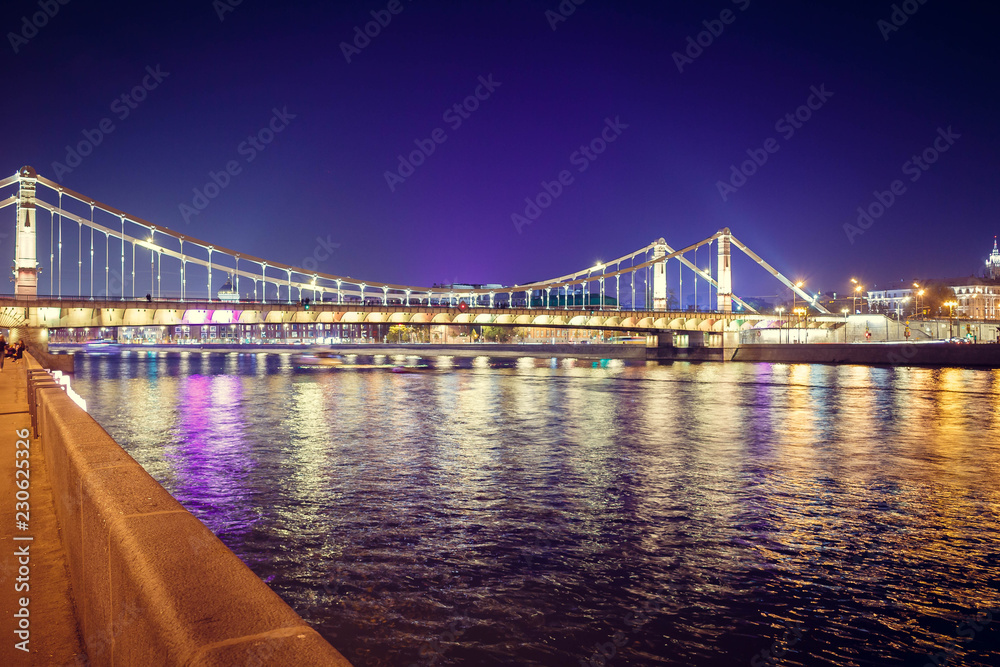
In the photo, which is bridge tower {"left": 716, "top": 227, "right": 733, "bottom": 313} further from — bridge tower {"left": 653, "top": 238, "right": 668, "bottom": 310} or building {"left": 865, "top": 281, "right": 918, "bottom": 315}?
building {"left": 865, "top": 281, "right": 918, "bottom": 315}

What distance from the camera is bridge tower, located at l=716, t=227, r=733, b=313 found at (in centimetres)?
8647

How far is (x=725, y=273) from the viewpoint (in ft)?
296

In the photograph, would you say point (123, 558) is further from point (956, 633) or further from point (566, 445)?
point (566, 445)

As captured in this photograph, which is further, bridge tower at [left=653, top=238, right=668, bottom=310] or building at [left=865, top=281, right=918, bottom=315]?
building at [left=865, top=281, right=918, bottom=315]

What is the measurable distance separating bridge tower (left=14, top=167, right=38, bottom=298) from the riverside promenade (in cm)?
5031

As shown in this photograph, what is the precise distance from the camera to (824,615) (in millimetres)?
6621

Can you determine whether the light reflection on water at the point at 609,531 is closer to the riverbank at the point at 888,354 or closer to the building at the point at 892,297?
the riverbank at the point at 888,354

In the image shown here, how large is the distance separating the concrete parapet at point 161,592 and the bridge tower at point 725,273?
85.8m

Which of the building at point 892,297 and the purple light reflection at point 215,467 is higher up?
the building at point 892,297

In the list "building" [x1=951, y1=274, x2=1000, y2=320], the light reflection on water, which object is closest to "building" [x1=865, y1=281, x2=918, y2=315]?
"building" [x1=951, y1=274, x2=1000, y2=320]

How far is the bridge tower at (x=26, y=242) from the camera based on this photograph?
161 ft

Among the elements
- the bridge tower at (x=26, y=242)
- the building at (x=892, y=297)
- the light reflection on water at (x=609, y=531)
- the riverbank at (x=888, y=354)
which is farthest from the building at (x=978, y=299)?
the bridge tower at (x=26, y=242)

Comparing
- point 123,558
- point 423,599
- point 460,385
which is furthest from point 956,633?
point 460,385

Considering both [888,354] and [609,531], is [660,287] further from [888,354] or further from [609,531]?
[609,531]
